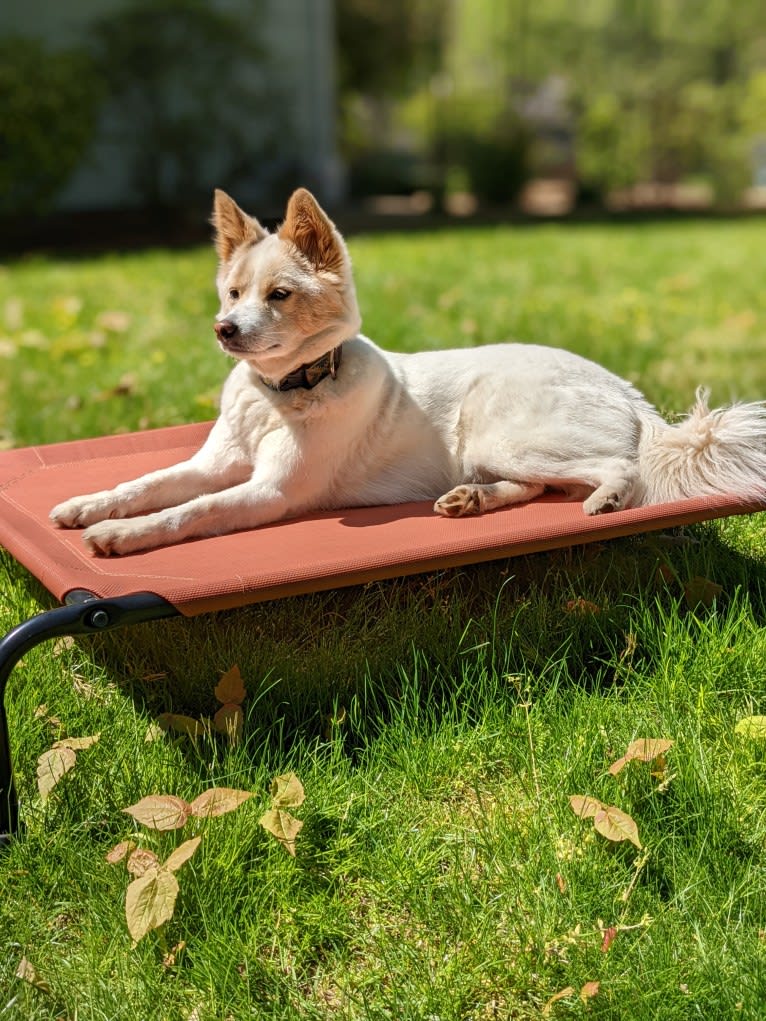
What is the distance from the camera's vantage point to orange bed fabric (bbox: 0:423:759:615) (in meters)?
2.52

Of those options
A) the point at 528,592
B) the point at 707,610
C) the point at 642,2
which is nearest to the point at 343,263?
the point at 528,592

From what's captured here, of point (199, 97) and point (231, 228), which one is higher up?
point (231, 228)

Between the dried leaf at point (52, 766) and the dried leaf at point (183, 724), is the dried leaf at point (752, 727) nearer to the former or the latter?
the dried leaf at point (183, 724)

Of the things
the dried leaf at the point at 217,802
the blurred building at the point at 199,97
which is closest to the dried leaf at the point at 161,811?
the dried leaf at the point at 217,802

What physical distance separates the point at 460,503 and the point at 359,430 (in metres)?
0.36

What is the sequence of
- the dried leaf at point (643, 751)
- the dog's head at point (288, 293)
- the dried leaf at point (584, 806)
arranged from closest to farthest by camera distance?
1. the dried leaf at point (584, 806)
2. the dried leaf at point (643, 751)
3. the dog's head at point (288, 293)

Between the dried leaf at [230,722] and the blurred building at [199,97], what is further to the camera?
the blurred building at [199,97]

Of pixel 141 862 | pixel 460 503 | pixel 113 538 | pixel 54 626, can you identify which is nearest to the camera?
pixel 141 862

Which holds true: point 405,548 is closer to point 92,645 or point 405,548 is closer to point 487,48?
point 92,645

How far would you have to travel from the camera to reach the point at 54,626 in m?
2.30

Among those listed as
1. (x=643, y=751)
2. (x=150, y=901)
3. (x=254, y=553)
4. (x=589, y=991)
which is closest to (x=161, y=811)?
(x=150, y=901)

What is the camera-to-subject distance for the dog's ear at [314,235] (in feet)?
9.62

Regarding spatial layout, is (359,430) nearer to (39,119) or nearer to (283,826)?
(283,826)

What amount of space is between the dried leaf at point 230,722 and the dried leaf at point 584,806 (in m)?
0.73
